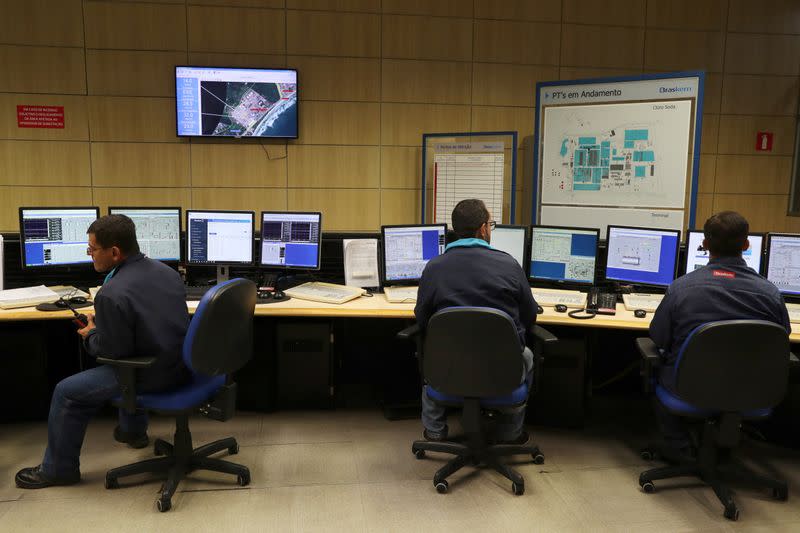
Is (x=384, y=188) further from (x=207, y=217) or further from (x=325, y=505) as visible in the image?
(x=325, y=505)

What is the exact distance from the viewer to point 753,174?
231 inches

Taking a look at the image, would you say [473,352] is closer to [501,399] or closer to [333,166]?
[501,399]

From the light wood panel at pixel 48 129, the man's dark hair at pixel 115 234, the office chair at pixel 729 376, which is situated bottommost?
the office chair at pixel 729 376

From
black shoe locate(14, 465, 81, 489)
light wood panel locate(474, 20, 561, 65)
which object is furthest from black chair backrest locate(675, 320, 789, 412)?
light wood panel locate(474, 20, 561, 65)

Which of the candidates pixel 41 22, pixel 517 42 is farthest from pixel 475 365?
pixel 41 22

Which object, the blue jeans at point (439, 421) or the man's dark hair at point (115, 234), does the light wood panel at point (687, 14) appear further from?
the man's dark hair at point (115, 234)

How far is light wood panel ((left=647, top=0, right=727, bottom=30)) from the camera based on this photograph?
5512mm

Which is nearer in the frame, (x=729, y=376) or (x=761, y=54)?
(x=729, y=376)

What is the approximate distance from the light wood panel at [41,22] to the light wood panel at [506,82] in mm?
3274

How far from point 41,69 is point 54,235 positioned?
2239 mm

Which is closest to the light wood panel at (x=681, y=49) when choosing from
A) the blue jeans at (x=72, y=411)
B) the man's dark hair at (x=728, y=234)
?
the man's dark hair at (x=728, y=234)

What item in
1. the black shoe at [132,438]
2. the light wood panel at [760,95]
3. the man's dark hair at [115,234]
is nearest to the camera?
the man's dark hair at [115,234]

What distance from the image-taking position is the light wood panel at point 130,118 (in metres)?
5.12

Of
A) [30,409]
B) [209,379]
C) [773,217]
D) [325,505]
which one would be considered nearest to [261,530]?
[325,505]
